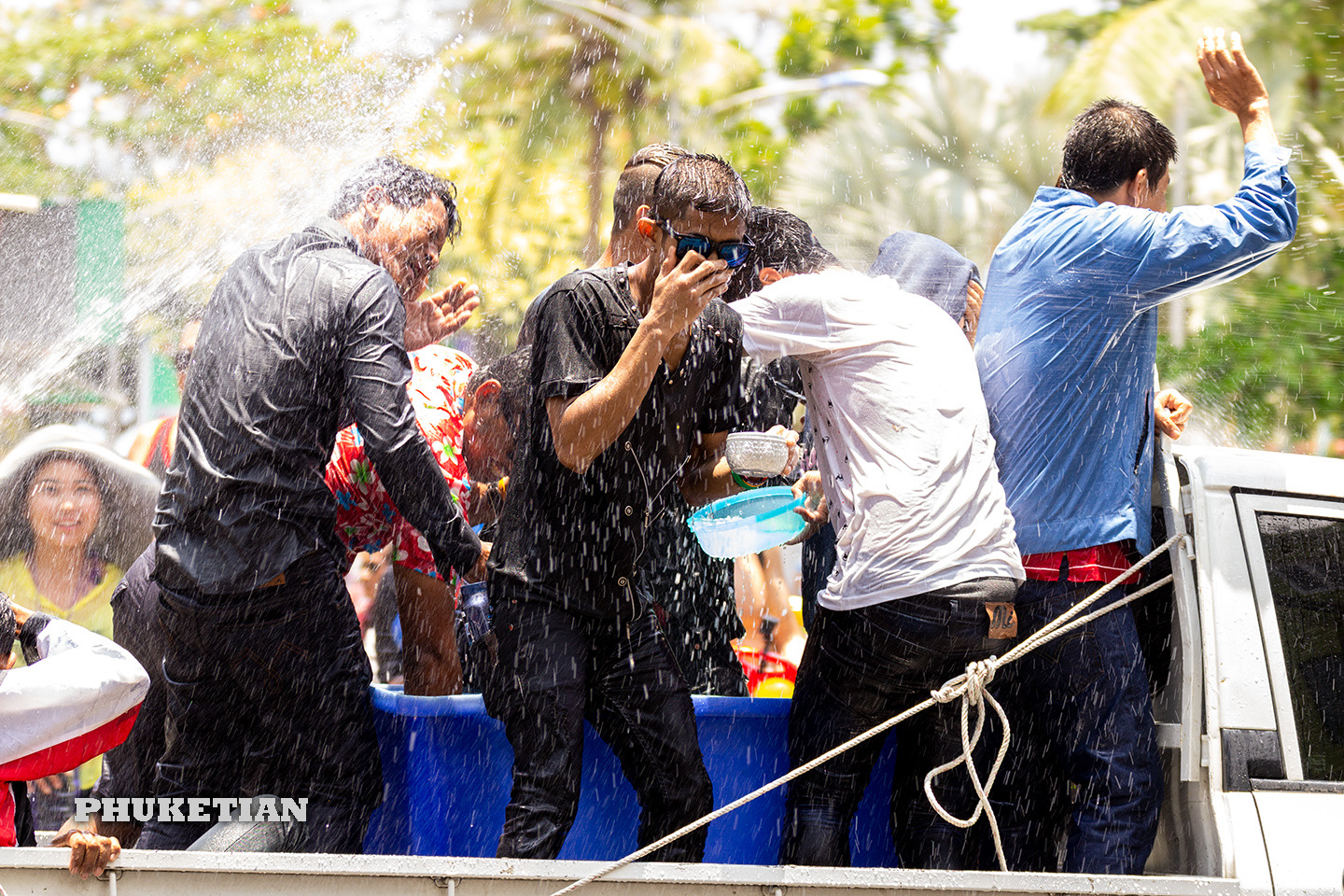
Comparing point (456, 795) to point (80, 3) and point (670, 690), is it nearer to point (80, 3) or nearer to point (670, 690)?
point (670, 690)

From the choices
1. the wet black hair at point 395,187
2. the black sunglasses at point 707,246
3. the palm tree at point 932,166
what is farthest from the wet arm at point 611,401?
the palm tree at point 932,166

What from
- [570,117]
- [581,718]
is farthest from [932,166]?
[581,718]

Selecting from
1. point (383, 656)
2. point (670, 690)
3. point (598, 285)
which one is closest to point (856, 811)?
point (670, 690)

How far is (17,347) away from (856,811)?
11333 millimetres

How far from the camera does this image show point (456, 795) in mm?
3344

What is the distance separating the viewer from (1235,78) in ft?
11.7

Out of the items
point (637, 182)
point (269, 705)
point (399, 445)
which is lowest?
point (269, 705)

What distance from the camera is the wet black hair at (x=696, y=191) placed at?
3105 mm

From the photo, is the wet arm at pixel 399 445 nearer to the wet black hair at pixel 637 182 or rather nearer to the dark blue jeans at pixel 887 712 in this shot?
the wet black hair at pixel 637 182

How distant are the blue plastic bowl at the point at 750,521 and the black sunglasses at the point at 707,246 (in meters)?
0.83

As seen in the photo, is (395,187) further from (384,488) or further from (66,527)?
(66,527)

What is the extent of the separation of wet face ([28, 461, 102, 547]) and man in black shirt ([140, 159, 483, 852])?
269 cm

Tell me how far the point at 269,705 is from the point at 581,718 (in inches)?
34.2

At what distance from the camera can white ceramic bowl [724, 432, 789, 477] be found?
11.0 feet
